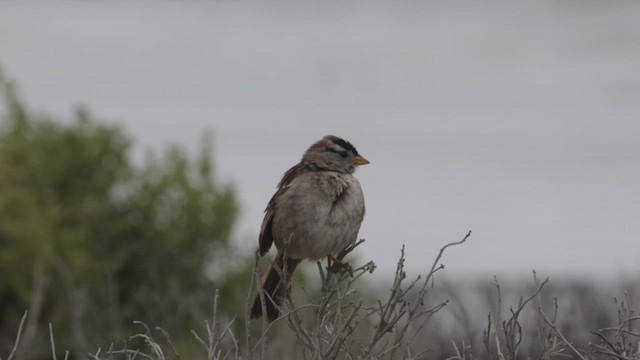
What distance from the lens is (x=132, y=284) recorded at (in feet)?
47.6

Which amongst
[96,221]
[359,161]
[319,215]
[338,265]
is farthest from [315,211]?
[96,221]

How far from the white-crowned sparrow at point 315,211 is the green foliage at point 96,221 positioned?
7039 millimetres

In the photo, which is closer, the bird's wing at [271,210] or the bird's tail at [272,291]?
the bird's tail at [272,291]

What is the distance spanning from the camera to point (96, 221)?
1443cm

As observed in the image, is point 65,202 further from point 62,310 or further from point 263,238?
point 263,238

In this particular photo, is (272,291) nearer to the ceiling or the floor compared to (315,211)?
nearer to the floor

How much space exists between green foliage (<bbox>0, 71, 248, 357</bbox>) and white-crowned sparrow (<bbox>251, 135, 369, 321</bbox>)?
704 cm

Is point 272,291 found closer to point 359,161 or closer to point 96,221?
point 359,161

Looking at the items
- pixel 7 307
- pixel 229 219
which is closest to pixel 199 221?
pixel 229 219

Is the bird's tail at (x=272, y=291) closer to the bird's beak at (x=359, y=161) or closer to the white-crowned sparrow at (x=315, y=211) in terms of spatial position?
the white-crowned sparrow at (x=315, y=211)

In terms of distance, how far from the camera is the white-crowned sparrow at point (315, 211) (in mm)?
6566

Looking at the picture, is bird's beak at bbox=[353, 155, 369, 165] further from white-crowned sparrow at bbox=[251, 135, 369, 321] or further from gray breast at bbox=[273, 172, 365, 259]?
gray breast at bbox=[273, 172, 365, 259]

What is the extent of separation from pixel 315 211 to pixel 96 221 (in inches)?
326

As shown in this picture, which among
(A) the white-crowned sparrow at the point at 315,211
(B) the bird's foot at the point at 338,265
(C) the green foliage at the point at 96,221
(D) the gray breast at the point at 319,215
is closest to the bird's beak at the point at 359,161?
(A) the white-crowned sparrow at the point at 315,211
